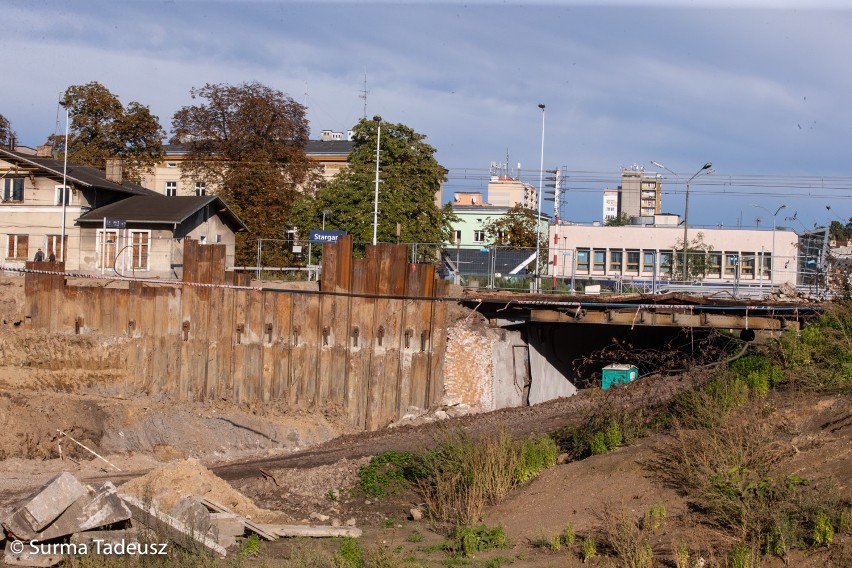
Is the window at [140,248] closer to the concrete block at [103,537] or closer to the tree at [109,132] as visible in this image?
the tree at [109,132]

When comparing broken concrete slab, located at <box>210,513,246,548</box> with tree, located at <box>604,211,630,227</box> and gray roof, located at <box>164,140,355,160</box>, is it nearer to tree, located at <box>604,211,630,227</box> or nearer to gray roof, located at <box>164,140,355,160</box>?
tree, located at <box>604,211,630,227</box>

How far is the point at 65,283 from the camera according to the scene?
93.1 ft

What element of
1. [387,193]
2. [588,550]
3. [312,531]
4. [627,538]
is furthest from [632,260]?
[627,538]

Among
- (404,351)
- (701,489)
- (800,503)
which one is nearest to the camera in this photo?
(800,503)

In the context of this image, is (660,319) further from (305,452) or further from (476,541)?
(476,541)

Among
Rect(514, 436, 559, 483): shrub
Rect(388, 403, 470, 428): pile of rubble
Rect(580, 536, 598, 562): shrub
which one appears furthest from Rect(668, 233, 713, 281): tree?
Rect(580, 536, 598, 562): shrub

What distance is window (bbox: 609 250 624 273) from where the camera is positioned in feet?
166

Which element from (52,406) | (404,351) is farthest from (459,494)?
(52,406)

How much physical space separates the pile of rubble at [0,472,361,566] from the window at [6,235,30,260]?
34.2m

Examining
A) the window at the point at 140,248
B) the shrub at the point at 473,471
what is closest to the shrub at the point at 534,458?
the shrub at the point at 473,471

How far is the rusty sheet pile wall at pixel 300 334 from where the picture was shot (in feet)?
78.0

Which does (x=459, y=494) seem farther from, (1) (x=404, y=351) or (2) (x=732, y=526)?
(1) (x=404, y=351)

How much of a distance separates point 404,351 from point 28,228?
2706cm

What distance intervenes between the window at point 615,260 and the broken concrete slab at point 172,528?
4115cm
